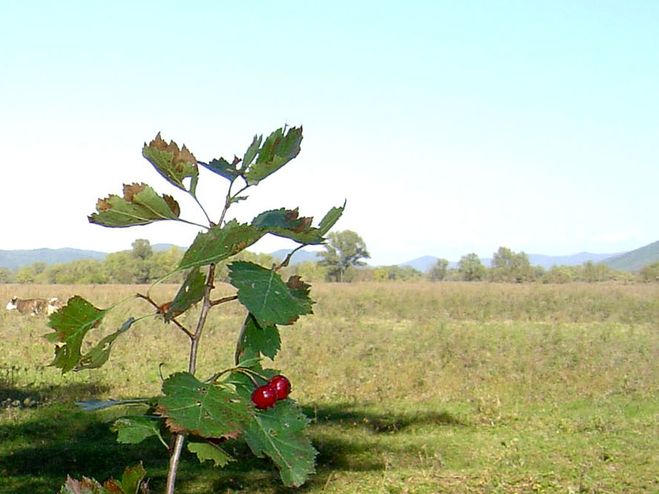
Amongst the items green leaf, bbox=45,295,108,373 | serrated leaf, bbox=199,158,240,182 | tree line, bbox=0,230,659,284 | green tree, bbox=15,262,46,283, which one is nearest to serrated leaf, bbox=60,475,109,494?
green leaf, bbox=45,295,108,373

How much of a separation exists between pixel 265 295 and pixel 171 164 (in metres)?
0.19

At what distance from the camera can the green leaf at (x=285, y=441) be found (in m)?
0.82

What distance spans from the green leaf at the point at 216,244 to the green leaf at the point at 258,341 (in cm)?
14

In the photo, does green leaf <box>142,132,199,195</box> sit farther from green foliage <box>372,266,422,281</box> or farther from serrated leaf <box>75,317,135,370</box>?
green foliage <box>372,266,422,281</box>

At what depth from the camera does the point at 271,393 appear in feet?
2.77

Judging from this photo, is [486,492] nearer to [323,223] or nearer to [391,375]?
[391,375]

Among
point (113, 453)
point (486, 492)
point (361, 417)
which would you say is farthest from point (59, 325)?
point (361, 417)

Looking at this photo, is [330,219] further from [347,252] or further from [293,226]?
[347,252]

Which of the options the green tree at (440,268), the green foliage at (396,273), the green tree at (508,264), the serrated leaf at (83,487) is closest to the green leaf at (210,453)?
the serrated leaf at (83,487)

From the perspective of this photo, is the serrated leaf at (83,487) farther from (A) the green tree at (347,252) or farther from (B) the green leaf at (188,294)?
(A) the green tree at (347,252)

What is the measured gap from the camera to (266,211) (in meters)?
0.93

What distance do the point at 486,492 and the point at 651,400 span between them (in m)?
4.97

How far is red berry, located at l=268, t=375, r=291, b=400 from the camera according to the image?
849mm

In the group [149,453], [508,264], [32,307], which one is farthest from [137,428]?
[508,264]
